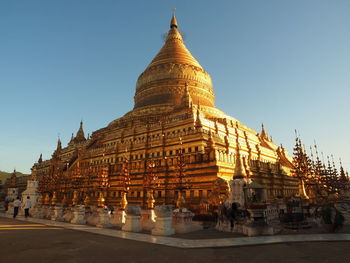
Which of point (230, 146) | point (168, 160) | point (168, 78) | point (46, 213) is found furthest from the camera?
point (168, 78)

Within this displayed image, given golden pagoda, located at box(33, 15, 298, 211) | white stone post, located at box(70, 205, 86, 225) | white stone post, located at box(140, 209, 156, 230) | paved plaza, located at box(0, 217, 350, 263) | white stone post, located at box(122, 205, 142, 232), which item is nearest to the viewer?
paved plaza, located at box(0, 217, 350, 263)

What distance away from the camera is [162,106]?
46.4 m

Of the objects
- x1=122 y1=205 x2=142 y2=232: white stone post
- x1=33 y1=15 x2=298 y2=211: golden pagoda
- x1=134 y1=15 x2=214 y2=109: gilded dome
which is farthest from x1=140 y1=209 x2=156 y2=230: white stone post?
x1=134 y1=15 x2=214 y2=109: gilded dome

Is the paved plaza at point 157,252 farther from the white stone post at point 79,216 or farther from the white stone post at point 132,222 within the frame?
the white stone post at point 79,216

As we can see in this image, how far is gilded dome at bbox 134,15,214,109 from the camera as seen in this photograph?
51031mm

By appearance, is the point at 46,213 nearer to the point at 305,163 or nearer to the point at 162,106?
the point at 162,106

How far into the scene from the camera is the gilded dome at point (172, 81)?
51.0 meters

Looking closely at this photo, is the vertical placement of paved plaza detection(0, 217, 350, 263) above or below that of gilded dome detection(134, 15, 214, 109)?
below

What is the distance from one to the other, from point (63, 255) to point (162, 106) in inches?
1538

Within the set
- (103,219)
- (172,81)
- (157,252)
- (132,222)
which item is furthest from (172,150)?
(157,252)

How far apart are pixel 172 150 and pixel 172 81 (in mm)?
22971

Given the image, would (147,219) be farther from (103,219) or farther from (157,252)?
(157,252)

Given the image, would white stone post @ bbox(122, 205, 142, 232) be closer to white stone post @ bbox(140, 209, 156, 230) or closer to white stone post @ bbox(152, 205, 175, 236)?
white stone post @ bbox(140, 209, 156, 230)

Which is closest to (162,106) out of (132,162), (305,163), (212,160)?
(132,162)
